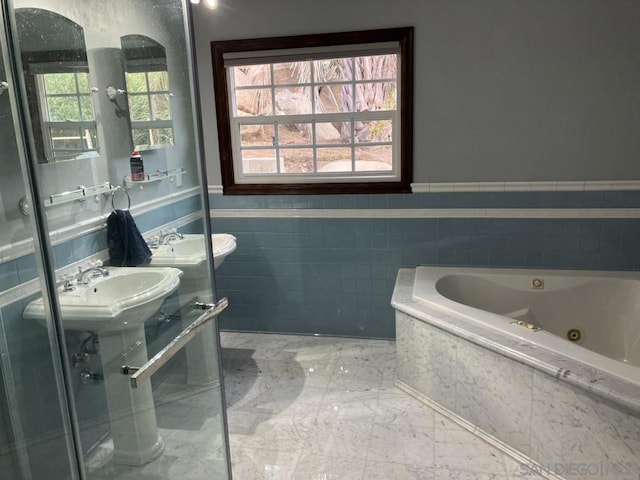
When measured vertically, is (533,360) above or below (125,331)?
below

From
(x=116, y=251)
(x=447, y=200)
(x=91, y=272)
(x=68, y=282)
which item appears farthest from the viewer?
(x=447, y=200)

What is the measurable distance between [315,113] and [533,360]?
6.83ft

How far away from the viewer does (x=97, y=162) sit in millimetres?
1954

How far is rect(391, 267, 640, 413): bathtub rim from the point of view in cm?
204

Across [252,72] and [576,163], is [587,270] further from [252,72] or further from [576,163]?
[252,72]

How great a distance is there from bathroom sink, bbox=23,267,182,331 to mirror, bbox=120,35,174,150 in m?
0.50

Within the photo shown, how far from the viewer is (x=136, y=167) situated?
6.81ft

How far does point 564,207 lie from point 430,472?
73.5 inches

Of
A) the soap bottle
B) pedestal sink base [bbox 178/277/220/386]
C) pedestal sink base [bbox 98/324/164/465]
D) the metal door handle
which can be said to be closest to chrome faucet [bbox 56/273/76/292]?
pedestal sink base [bbox 98/324/164/465]

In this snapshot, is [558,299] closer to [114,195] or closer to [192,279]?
[192,279]

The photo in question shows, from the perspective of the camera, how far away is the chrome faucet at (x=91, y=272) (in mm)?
1688

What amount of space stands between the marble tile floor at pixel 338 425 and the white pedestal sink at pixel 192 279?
62 cm

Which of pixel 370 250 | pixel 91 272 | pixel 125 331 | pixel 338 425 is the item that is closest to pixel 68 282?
pixel 91 272

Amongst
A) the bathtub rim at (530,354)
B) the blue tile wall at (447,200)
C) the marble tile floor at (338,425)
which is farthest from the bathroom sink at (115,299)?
the blue tile wall at (447,200)
